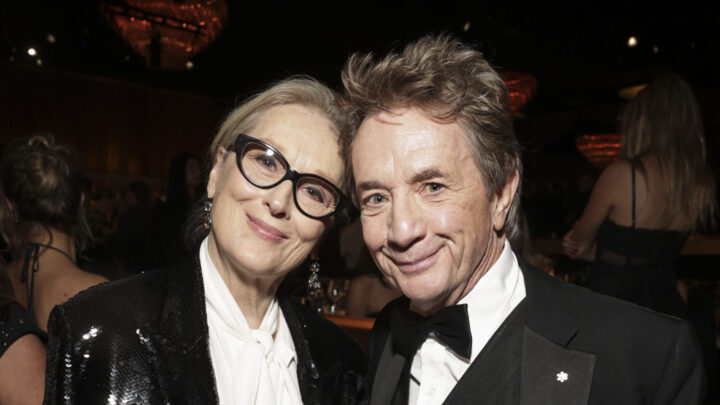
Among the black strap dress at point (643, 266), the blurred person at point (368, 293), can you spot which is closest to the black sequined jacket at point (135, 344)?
the black strap dress at point (643, 266)

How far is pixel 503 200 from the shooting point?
1.57m

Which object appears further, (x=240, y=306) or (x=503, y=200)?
(x=240, y=306)

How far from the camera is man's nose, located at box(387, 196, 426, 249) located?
141 centimetres

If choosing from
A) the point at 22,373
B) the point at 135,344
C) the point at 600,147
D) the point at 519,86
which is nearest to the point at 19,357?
the point at 22,373

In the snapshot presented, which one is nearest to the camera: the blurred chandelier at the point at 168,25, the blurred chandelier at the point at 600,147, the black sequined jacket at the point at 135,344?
the black sequined jacket at the point at 135,344

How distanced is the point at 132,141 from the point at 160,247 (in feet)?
33.4

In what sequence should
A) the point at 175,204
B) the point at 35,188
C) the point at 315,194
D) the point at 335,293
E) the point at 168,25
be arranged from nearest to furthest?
the point at 315,194
the point at 35,188
the point at 335,293
the point at 175,204
the point at 168,25

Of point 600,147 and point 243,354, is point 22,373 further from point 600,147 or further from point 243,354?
point 600,147

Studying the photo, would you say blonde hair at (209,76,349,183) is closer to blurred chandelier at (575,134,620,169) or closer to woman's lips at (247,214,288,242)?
woman's lips at (247,214,288,242)

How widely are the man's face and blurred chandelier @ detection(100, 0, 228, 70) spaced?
4.41 metres

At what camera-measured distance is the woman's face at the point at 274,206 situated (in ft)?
5.26

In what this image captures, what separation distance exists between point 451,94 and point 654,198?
165 centimetres

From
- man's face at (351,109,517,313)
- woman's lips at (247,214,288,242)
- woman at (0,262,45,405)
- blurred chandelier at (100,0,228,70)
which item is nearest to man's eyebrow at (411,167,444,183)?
man's face at (351,109,517,313)

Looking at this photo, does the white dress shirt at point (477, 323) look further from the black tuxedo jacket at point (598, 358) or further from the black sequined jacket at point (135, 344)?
the black sequined jacket at point (135, 344)
